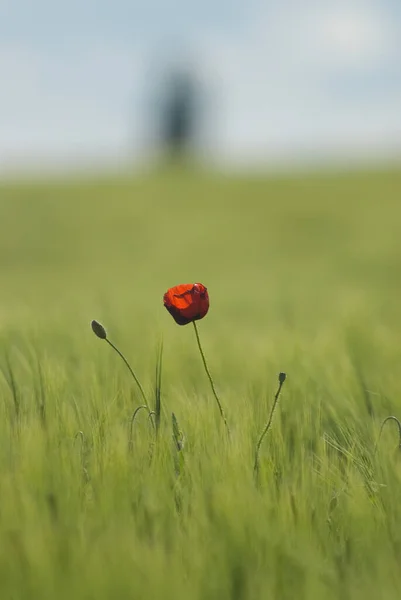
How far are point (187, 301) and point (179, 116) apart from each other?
90.2 ft

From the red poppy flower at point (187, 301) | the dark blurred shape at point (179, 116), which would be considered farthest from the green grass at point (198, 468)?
the dark blurred shape at point (179, 116)

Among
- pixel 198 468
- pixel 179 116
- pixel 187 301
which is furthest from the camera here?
pixel 179 116

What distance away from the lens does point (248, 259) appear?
9078mm

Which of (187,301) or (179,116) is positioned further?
(179,116)

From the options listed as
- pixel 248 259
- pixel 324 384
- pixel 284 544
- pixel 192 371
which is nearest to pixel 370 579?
pixel 284 544

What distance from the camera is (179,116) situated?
27.9 metres

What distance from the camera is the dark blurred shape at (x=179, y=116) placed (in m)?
27.6

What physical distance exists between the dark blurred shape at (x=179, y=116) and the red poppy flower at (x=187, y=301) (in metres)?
26.7

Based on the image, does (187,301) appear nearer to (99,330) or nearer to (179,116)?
(99,330)

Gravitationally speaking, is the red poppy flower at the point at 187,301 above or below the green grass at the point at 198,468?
above

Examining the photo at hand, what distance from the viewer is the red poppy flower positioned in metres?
1.19

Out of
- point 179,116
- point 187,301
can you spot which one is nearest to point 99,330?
point 187,301

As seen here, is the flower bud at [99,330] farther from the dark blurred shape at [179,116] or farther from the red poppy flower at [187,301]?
the dark blurred shape at [179,116]

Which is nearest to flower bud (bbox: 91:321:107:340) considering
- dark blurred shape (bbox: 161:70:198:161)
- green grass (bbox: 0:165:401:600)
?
green grass (bbox: 0:165:401:600)
